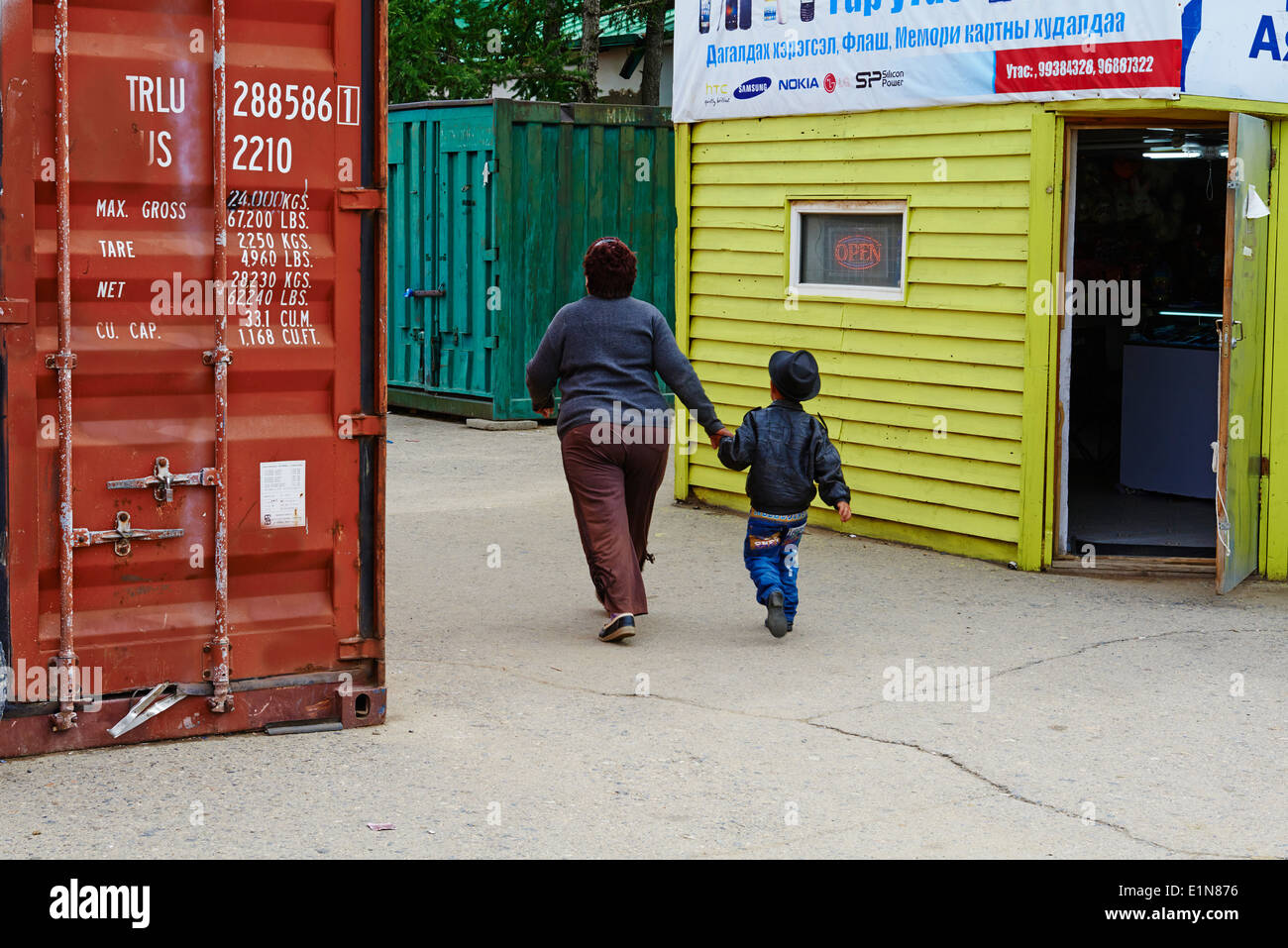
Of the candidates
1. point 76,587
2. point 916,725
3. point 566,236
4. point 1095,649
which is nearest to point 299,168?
point 76,587

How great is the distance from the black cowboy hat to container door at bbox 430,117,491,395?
319 inches

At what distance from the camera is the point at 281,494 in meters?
6.17

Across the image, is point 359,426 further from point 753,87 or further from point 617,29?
point 617,29

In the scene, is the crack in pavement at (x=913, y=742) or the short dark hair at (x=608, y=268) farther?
the short dark hair at (x=608, y=268)

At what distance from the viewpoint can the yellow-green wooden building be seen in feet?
30.4

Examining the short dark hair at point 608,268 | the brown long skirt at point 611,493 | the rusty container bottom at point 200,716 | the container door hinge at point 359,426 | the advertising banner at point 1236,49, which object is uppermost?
the advertising banner at point 1236,49

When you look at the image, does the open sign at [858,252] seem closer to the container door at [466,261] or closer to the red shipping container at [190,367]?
the red shipping container at [190,367]

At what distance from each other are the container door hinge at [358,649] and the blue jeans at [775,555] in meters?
2.22

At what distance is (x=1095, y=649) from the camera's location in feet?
25.7

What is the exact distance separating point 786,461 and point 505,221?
821 cm

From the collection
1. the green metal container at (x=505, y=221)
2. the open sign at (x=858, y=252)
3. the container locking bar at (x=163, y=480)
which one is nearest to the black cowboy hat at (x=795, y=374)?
the open sign at (x=858, y=252)

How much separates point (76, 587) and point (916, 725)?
3.17 meters

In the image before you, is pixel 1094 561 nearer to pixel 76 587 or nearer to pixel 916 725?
pixel 916 725

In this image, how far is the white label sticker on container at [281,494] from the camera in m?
6.13
